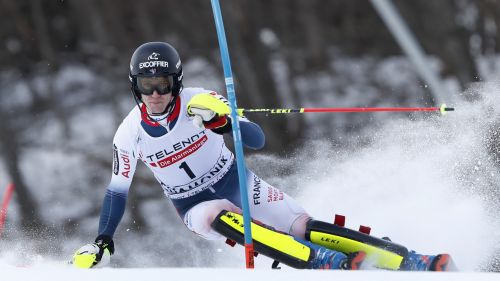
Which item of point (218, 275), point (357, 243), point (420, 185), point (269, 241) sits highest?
point (420, 185)

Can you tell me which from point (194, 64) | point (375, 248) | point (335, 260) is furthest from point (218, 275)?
point (194, 64)

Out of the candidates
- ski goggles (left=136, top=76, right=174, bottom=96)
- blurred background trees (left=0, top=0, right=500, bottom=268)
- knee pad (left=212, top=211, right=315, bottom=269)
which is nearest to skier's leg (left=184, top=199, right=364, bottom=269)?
knee pad (left=212, top=211, right=315, bottom=269)

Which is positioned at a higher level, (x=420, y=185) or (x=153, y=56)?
(x=420, y=185)

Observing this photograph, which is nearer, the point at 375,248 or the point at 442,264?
the point at 442,264

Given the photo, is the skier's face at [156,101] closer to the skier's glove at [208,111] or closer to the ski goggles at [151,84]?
the ski goggles at [151,84]

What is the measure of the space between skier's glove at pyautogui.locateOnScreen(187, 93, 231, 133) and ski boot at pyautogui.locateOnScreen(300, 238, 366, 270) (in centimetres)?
85

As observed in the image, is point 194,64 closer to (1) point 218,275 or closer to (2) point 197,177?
(2) point 197,177

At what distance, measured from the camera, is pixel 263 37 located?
1658cm

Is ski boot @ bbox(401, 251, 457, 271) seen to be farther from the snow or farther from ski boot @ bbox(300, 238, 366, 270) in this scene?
the snow

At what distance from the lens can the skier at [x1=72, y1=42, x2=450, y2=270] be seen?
15.2 ft

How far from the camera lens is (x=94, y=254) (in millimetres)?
4852

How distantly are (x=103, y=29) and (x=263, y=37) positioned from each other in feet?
10.7

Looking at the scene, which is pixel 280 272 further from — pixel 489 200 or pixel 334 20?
pixel 334 20

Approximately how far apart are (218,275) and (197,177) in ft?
5.50
